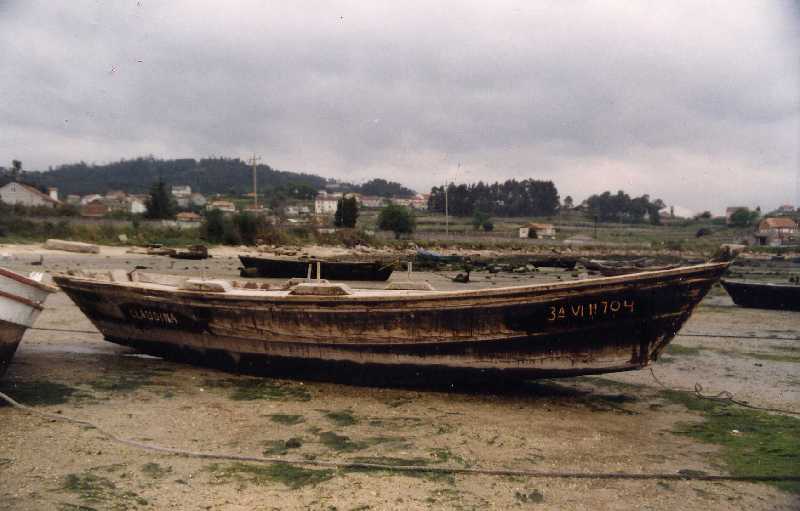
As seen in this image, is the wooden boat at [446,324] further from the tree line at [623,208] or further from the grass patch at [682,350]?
the tree line at [623,208]

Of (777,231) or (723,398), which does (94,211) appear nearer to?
(777,231)

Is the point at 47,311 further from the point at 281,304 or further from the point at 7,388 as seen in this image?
the point at 281,304

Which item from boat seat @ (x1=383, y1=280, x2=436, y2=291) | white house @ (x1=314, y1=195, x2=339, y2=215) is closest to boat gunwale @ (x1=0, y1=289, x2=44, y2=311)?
boat seat @ (x1=383, y1=280, x2=436, y2=291)

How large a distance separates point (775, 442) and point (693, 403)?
1.48 metres

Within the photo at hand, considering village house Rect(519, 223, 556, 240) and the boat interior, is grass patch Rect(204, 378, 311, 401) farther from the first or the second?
village house Rect(519, 223, 556, 240)

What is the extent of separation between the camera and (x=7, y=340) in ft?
22.4

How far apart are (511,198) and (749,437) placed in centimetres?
9483

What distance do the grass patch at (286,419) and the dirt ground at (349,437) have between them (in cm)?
2

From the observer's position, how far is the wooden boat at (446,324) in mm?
6582

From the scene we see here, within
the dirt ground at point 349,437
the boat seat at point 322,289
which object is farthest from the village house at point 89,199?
the boat seat at point 322,289

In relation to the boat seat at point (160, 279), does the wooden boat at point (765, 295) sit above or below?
below

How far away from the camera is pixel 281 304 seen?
7.55 m

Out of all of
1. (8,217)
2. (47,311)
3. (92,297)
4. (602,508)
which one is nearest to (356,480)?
(602,508)

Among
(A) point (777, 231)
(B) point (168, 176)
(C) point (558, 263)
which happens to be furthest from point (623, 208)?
(B) point (168, 176)
